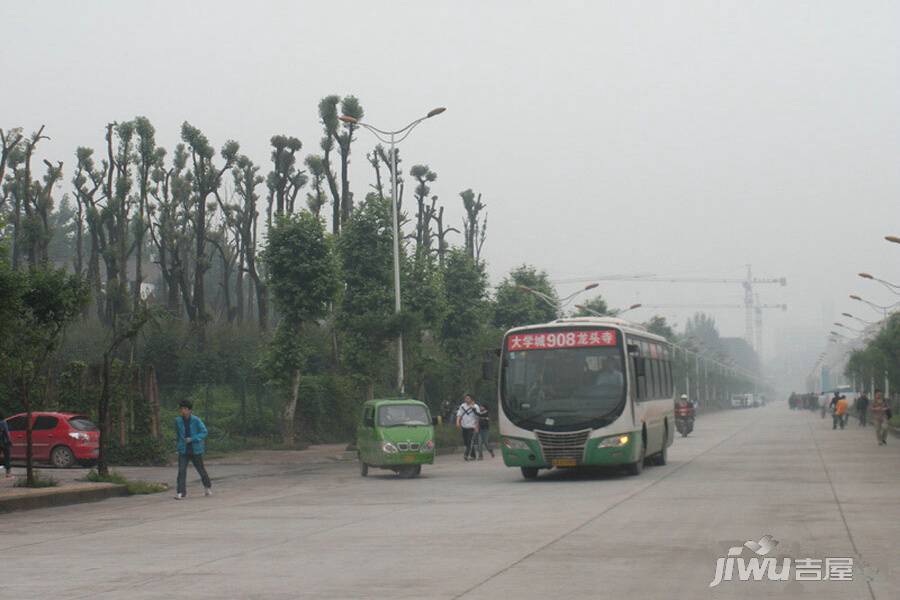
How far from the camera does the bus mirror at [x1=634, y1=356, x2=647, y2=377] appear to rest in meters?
27.2

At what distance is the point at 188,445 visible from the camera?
80.1 ft

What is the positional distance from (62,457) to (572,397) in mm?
14530

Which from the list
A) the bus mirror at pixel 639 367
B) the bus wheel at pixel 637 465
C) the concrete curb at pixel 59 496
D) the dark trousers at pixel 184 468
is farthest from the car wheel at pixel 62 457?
the bus mirror at pixel 639 367

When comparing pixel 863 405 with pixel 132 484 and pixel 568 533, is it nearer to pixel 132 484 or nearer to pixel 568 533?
pixel 132 484

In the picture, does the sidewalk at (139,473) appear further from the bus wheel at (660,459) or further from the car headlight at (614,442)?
the bus wheel at (660,459)

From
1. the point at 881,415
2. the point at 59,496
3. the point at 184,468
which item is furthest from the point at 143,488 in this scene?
the point at 881,415

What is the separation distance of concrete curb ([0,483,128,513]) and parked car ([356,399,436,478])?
5.99 metres

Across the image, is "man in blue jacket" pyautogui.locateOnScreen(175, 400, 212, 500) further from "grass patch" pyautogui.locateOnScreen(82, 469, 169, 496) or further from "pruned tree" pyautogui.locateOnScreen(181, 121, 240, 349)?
"pruned tree" pyautogui.locateOnScreen(181, 121, 240, 349)

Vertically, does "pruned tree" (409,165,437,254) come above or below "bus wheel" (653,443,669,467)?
above

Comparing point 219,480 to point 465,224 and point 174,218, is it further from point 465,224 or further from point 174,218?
point 465,224

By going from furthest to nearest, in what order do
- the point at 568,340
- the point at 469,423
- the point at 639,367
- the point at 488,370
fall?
the point at 469,423
the point at 639,367
the point at 568,340
the point at 488,370

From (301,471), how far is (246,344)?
23681 millimetres

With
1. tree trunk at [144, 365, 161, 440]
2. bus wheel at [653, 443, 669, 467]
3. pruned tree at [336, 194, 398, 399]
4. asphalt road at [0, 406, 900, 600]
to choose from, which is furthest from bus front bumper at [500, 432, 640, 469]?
pruned tree at [336, 194, 398, 399]

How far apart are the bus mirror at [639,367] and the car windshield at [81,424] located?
48.7 ft
